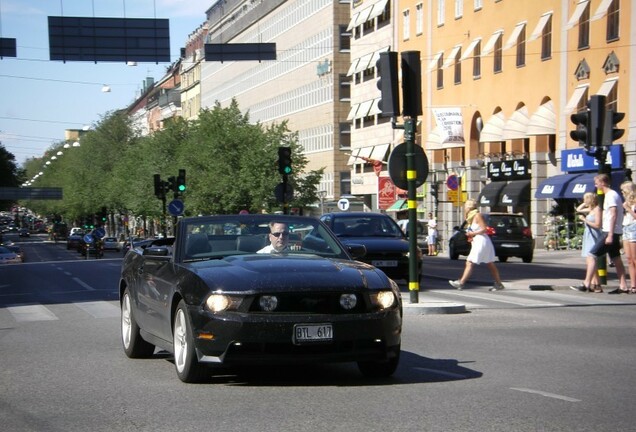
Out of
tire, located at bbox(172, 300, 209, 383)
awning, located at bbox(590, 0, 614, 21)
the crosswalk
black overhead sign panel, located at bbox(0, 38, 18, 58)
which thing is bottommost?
the crosswalk

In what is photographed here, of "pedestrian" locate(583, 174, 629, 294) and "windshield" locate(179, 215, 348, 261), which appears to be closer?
"windshield" locate(179, 215, 348, 261)

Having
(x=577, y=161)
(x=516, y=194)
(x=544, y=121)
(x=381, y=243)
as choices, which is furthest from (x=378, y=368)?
(x=516, y=194)

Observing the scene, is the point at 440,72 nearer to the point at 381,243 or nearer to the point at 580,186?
the point at 580,186

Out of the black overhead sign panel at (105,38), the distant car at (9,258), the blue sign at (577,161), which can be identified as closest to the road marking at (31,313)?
the black overhead sign panel at (105,38)

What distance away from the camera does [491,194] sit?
61000mm

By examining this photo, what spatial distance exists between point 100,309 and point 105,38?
3006 cm

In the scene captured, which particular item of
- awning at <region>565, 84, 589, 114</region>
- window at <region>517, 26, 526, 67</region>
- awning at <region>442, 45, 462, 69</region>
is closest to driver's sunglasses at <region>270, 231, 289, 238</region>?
awning at <region>565, 84, 589, 114</region>

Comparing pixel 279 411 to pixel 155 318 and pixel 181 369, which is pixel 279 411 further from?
pixel 155 318

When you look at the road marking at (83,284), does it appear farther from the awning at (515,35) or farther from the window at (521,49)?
the awning at (515,35)

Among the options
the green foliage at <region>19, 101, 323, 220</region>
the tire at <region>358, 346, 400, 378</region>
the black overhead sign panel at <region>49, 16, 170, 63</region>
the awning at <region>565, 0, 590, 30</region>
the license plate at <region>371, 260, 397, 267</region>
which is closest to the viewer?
the tire at <region>358, 346, 400, 378</region>

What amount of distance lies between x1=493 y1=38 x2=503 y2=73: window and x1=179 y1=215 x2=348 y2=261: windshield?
51.1m

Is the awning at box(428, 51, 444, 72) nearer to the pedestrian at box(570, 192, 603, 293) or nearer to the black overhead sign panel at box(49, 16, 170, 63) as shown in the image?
the black overhead sign panel at box(49, 16, 170, 63)

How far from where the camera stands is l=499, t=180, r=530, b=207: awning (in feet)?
189

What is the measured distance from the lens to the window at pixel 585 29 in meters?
51.5
